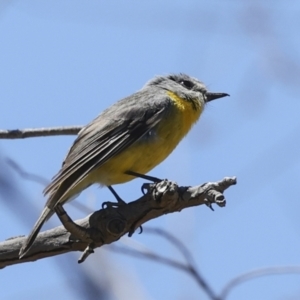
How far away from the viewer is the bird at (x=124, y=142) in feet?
16.2

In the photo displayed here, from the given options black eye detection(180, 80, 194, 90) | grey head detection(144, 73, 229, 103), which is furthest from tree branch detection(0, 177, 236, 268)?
black eye detection(180, 80, 194, 90)

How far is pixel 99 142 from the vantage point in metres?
5.30

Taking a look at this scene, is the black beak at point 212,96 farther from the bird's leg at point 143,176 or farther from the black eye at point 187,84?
the bird's leg at point 143,176

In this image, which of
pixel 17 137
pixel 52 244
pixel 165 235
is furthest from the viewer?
pixel 17 137

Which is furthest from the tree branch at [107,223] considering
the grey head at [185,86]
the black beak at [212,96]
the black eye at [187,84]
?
the black eye at [187,84]

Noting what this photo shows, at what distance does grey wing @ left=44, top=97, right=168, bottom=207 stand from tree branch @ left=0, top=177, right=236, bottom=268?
30cm

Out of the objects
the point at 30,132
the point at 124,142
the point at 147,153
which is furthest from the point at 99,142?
the point at 30,132

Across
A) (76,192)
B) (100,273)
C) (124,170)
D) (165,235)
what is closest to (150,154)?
(124,170)

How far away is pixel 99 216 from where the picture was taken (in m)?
4.43

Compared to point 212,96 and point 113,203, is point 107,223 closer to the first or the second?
point 113,203

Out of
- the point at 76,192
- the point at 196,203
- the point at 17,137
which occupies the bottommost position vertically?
the point at 76,192

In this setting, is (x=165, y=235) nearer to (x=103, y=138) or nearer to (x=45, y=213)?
(x=45, y=213)

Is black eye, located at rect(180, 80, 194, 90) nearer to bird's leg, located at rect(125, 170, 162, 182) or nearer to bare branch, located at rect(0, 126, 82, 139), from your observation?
bird's leg, located at rect(125, 170, 162, 182)

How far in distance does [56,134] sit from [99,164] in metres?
0.40
